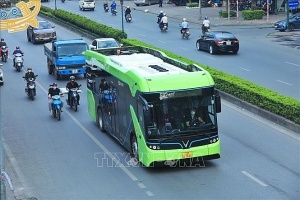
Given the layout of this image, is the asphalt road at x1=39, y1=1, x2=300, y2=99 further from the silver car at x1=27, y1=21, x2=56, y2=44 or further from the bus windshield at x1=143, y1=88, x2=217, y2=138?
the bus windshield at x1=143, y1=88, x2=217, y2=138

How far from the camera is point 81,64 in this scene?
116 feet

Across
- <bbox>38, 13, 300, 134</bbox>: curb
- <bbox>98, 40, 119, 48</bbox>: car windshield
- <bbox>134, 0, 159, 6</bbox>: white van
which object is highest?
<bbox>134, 0, 159, 6</bbox>: white van

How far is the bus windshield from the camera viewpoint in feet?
60.3

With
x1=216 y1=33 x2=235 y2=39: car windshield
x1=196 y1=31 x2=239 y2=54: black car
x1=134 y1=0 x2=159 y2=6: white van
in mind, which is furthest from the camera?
x1=134 y1=0 x2=159 y2=6: white van

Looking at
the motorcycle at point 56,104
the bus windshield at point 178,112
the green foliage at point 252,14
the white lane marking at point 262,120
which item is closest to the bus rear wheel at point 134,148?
the bus windshield at point 178,112

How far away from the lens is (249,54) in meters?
41.6

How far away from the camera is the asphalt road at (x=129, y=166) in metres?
17.3

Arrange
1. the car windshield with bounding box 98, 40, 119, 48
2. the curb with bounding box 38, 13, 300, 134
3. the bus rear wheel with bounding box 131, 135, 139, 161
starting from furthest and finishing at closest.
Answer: the car windshield with bounding box 98, 40, 119, 48, the curb with bounding box 38, 13, 300, 134, the bus rear wheel with bounding box 131, 135, 139, 161

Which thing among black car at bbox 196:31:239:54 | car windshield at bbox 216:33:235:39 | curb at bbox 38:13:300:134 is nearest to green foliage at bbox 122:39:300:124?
curb at bbox 38:13:300:134

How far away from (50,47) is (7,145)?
50.5ft

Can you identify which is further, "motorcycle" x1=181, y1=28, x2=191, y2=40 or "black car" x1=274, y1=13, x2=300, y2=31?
"black car" x1=274, y1=13, x2=300, y2=31

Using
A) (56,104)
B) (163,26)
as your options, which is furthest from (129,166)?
(163,26)

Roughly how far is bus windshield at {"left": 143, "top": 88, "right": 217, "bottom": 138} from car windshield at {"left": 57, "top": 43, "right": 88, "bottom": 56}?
715 inches

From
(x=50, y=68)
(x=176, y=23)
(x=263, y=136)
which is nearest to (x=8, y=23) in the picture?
(x=263, y=136)
